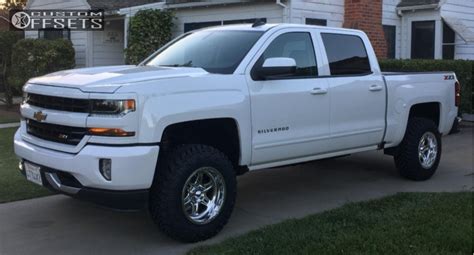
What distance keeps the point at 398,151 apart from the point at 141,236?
12.4 feet

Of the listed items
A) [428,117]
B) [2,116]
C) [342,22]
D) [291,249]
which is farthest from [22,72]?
[291,249]

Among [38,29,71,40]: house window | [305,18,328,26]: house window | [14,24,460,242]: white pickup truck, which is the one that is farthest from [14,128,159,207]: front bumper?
[38,29,71,40]: house window

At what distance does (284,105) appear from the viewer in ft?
19.1

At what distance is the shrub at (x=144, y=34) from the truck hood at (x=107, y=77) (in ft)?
31.0

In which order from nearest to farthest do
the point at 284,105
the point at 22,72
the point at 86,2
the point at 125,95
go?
the point at 125,95, the point at 284,105, the point at 22,72, the point at 86,2

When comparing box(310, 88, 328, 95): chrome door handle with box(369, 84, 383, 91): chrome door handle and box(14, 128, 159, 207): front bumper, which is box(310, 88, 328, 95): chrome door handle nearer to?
box(369, 84, 383, 91): chrome door handle

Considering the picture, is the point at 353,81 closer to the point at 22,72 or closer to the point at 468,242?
the point at 468,242

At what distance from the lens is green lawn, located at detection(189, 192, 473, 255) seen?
4766mm

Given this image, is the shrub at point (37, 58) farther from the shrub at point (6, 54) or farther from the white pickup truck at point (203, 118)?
the white pickup truck at point (203, 118)

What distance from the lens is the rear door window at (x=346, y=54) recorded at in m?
6.64

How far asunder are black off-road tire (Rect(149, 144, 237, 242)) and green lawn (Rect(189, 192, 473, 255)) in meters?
0.22

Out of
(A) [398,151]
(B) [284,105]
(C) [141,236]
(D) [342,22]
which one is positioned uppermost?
(D) [342,22]

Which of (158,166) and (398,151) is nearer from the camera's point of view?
(158,166)

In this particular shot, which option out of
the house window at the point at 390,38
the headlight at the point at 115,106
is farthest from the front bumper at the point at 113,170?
the house window at the point at 390,38
